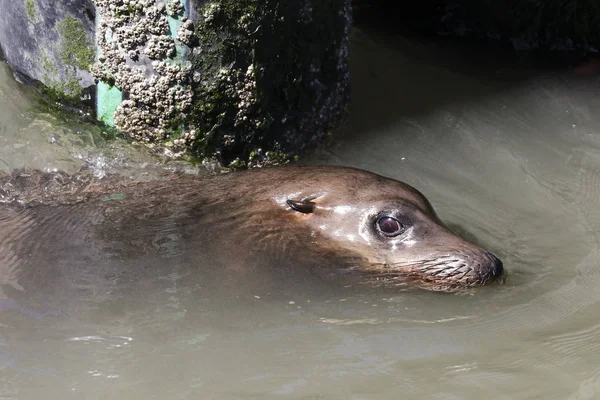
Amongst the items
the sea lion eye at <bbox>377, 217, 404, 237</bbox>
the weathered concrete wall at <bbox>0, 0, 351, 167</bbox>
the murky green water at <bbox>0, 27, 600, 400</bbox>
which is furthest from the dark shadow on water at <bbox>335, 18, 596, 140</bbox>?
the sea lion eye at <bbox>377, 217, 404, 237</bbox>

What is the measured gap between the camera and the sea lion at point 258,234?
4.06 meters

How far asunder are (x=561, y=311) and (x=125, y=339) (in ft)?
6.60

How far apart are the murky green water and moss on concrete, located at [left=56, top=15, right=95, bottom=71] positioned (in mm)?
455

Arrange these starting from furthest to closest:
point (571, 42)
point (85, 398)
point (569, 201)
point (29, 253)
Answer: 1. point (571, 42)
2. point (569, 201)
3. point (29, 253)
4. point (85, 398)

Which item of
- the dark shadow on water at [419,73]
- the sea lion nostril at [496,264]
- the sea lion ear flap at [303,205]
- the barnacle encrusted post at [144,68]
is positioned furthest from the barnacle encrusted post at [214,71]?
the sea lion nostril at [496,264]

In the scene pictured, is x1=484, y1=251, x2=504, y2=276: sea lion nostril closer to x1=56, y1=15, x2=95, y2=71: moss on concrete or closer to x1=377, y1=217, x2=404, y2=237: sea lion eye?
x1=377, y1=217, x2=404, y2=237: sea lion eye

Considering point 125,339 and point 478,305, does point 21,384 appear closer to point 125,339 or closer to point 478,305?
point 125,339

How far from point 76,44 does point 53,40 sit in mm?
208

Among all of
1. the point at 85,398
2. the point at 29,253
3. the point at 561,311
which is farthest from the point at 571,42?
the point at 85,398

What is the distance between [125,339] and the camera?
3.52m

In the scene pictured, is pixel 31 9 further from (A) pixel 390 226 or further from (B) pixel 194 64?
(A) pixel 390 226

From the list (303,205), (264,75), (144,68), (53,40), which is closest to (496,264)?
(303,205)

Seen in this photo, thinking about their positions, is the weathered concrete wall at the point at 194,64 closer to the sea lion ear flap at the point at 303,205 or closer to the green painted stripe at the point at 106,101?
the green painted stripe at the point at 106,101

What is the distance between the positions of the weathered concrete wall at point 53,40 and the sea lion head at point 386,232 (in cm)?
158
